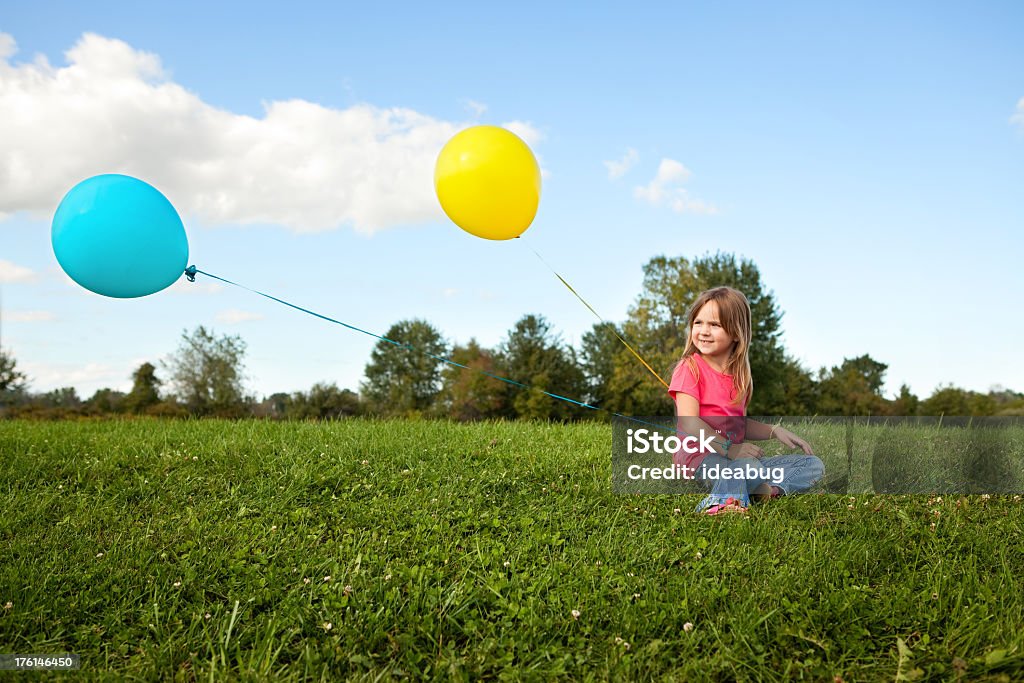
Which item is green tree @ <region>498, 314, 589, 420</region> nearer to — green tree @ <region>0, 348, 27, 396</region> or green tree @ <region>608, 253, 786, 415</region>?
green tree @ <region>608, 253, 786, 415</region>

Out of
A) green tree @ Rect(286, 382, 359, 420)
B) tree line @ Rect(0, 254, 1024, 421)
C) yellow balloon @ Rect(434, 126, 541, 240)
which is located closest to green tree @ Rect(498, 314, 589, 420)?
tree line @ Rect(0, 254, 1024, 421)

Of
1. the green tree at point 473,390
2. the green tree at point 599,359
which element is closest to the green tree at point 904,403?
the green tree at point 599,359

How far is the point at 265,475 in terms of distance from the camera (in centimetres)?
593

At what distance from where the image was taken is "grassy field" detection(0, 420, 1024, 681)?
11.7ft

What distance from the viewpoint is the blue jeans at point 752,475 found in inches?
210

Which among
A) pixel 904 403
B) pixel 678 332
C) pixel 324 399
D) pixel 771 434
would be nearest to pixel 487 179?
pixel 771 434

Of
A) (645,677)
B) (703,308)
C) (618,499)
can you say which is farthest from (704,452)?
(645,677)

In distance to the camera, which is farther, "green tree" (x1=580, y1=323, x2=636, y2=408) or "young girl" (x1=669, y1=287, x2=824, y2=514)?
"green tree" (x1=580, y1=323, x2=636, y2=408)

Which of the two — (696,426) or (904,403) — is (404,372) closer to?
(904,403)

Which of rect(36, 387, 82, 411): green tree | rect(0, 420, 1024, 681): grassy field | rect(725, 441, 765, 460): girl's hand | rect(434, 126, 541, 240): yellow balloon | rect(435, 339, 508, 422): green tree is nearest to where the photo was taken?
rect(0, 420, 1024, 681): grassy field

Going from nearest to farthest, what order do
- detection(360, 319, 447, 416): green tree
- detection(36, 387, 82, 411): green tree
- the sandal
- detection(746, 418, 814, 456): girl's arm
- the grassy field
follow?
1. the grassy field
2. the sandal
3. detection(746, 418, 814, 456): girl's arm
4. detection(36, 387, 82, 411): green tree
5. detection(360, 319, 447, 416): green tree

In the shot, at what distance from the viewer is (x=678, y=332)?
2811 cm

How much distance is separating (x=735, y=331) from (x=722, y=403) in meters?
0.55

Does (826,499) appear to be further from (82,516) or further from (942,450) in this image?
(82,516)
